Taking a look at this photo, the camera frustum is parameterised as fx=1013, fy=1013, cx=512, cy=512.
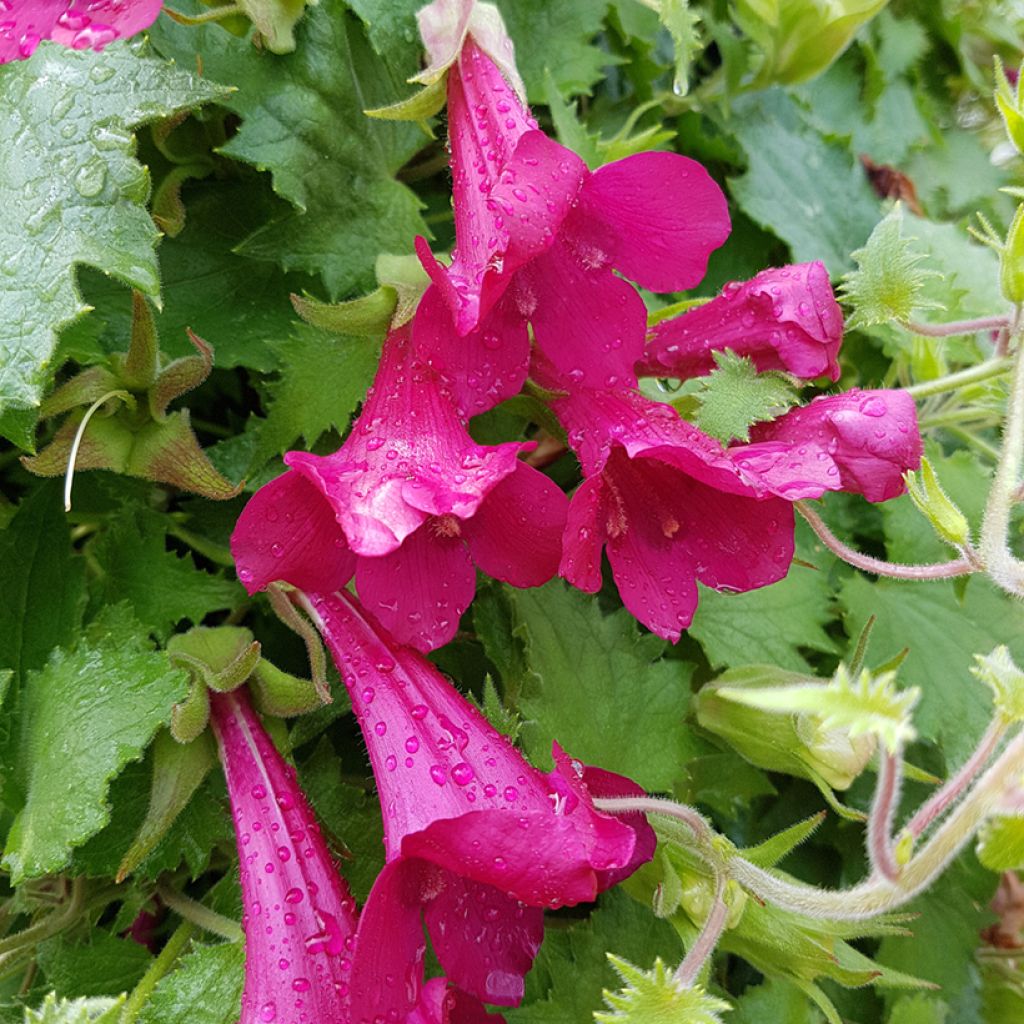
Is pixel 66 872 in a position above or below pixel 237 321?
below

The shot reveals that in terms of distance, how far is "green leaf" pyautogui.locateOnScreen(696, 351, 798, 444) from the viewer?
1.66 ft

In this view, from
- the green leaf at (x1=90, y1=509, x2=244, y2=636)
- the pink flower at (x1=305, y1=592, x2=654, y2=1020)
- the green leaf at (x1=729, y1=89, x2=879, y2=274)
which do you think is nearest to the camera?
the pink flower at (x1=305, y1=592, x2=654, y2=1020)

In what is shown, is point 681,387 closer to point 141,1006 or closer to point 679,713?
point 679,713

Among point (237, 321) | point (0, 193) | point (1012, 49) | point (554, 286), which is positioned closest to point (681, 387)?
point (554, 286)

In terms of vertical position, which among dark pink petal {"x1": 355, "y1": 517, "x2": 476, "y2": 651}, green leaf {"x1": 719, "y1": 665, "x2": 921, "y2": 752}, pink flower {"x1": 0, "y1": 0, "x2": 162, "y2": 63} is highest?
pink flower {"x1": 0, "y1": 0, "x2": 162, "y2": 63}

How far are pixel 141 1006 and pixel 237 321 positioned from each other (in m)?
0.40

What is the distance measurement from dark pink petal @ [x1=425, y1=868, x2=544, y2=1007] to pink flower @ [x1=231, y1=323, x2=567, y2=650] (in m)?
0.12

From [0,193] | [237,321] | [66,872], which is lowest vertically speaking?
[66,872]

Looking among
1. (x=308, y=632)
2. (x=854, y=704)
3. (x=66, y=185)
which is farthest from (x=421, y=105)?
(x=854, y=704)

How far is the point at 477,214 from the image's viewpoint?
19.9 inches

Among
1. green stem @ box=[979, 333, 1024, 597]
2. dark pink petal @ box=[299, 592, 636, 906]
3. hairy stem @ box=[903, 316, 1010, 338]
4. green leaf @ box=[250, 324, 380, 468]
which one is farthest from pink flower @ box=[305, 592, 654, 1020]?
hairy stem @ box=[903, 316, 1010, 338]

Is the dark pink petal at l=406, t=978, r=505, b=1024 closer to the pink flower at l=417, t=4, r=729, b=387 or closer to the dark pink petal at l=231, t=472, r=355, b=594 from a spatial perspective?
the dark pink petal at l=231, t=472, r=355, b=594

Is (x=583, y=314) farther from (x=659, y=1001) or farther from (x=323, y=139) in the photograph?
(x=659, y=1001)

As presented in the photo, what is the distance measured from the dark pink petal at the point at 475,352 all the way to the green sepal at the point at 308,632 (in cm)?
15
